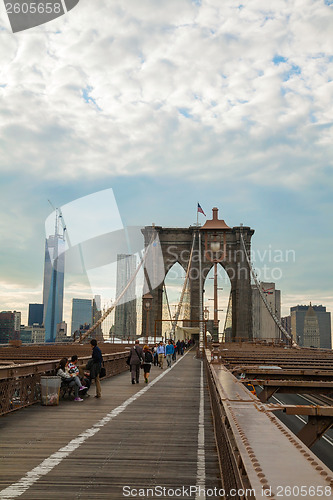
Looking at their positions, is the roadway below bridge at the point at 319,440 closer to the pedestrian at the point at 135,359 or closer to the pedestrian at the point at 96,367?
the pedestrian at the point at 135,359

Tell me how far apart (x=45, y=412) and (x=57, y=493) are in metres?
5.98

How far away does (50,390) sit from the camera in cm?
1176

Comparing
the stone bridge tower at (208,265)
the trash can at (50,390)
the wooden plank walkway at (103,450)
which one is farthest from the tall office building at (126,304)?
the wooden plank walkway at (103,450)

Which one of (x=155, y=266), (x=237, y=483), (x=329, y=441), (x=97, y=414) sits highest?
(x=155, y=266)

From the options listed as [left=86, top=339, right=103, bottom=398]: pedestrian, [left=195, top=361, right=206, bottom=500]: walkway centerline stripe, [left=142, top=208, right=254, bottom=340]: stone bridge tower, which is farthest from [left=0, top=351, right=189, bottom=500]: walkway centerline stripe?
[left=142, top=208, right=254, bottom=340]: stone bridge tower

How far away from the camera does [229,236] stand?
86625 millimetres

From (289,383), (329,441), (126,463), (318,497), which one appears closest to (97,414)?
(126,463)

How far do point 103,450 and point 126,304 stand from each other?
9723cm

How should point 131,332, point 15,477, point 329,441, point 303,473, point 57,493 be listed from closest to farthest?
point 303,473 → point 57,493 → point 15,477 → point 329,441 → point 131,332

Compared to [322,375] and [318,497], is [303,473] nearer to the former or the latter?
[318,497]

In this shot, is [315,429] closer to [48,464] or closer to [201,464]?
[201,464]

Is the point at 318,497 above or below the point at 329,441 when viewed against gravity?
above

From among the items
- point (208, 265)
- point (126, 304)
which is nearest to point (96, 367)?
point (208, 265)

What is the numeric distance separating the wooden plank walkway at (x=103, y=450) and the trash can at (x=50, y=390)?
0.30m
